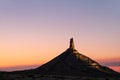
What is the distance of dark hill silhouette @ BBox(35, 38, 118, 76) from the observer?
75.8 m

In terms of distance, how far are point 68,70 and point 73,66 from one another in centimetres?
232

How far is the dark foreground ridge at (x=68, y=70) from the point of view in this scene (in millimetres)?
70938

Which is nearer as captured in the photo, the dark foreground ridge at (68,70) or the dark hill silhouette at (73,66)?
the dark foreground ridge at (68,70)

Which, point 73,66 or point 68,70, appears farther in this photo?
point 73,66

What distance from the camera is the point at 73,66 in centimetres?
7838

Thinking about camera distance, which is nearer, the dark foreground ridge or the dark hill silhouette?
the dark foreground ridge

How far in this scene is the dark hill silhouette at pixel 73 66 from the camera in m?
75.8

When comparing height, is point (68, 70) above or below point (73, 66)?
below

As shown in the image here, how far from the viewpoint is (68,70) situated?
76375 millimetres

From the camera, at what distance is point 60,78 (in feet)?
232

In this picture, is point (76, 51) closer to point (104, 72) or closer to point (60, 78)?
point (104, 72)

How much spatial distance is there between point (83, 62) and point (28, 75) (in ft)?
48.3

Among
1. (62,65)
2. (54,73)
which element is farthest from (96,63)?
(54,73)

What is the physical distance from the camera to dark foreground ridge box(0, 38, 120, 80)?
7094 cm
